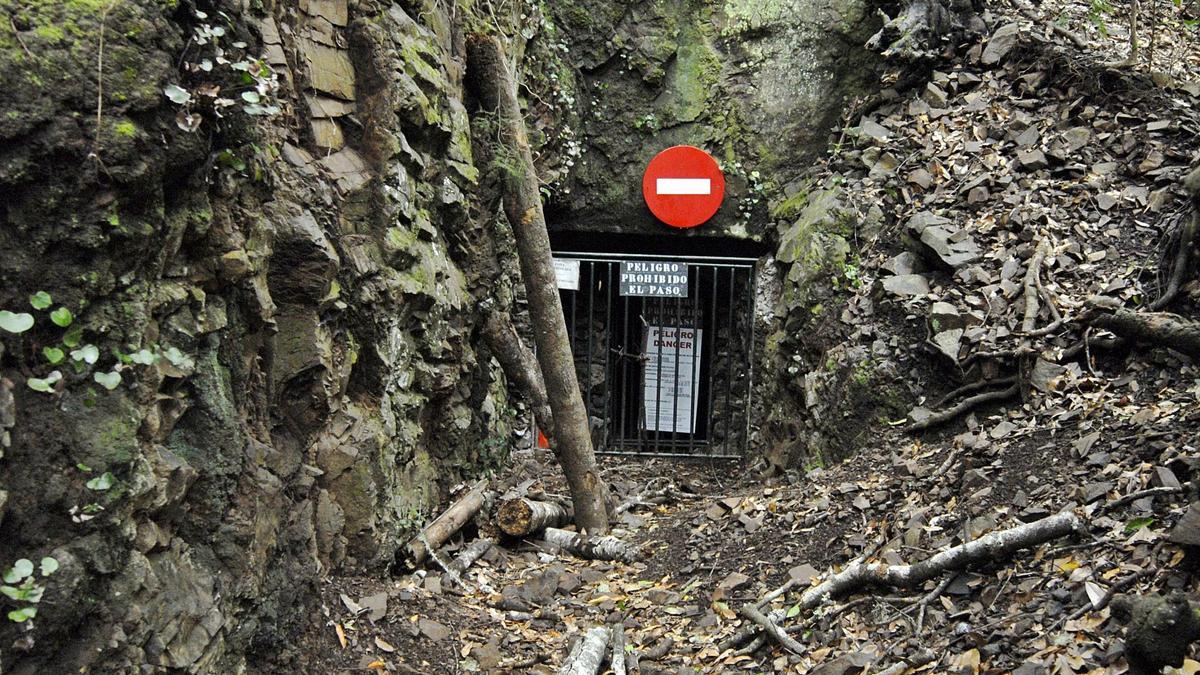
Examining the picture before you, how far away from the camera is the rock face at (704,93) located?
8.73 m

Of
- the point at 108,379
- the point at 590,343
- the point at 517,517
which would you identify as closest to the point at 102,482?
the point at 108,379

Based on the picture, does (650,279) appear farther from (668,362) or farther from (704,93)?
(704,93)

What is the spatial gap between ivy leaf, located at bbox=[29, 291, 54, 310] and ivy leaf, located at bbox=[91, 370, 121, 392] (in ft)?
0.75

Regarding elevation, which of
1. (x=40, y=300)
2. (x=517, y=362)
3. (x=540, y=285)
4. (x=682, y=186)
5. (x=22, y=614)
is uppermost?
(x=682, y=186)

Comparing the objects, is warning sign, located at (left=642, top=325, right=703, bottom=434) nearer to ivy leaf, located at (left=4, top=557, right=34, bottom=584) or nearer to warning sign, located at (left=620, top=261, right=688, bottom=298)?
warning sign, located at (left=620, top=261, right=688, bottom=298)

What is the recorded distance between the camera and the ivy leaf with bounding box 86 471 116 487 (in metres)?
2.37

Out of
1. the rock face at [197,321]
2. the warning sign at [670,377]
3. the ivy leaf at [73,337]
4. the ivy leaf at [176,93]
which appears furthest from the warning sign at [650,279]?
the ivy leaf at [73,337]

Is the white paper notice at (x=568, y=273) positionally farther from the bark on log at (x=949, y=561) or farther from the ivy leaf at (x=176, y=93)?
the ivy leaf at (x=176, y=93)

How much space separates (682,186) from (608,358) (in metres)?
1.80

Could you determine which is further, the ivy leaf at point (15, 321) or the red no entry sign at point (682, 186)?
the red no entry sign at point (682, 186)

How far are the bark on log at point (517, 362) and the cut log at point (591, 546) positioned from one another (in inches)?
28.1

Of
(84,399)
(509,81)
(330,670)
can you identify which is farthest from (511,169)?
(84,399)

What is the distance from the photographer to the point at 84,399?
2393 millimetres

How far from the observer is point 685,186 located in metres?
8.78
